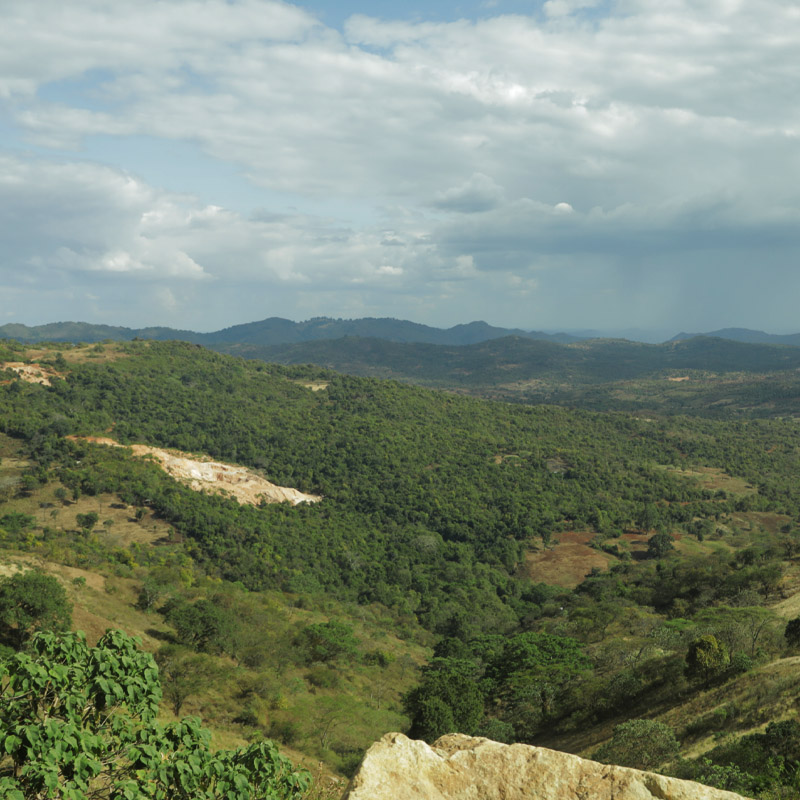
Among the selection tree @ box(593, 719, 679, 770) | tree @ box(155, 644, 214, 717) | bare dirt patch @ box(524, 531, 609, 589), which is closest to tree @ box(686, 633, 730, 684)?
tree @ box(593, 719, 679, 770)

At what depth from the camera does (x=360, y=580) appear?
2785 inches

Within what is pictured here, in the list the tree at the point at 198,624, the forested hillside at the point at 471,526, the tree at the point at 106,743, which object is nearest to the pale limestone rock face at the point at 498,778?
the tree at the point at 106,743

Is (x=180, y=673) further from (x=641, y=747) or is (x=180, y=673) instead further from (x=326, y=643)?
(x=641, y=747)

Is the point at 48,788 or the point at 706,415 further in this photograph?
the point at 706,415

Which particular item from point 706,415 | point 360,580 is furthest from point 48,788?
point 706,415

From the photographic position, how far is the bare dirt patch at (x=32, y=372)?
94250 mm

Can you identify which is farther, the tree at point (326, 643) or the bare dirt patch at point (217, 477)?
the bare dirt patch at point (217, 477)

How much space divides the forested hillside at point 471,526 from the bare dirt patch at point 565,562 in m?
0.39

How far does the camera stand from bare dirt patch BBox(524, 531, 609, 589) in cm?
7700

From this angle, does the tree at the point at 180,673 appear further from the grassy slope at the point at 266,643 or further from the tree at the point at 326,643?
the tree at the point at 326,643

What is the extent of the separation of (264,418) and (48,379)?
37984 mm

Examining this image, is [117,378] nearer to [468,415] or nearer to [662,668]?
[468,415]

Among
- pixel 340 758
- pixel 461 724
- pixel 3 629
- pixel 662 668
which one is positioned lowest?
pixel 461 724

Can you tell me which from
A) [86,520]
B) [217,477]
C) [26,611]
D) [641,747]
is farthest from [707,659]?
[217,477]
